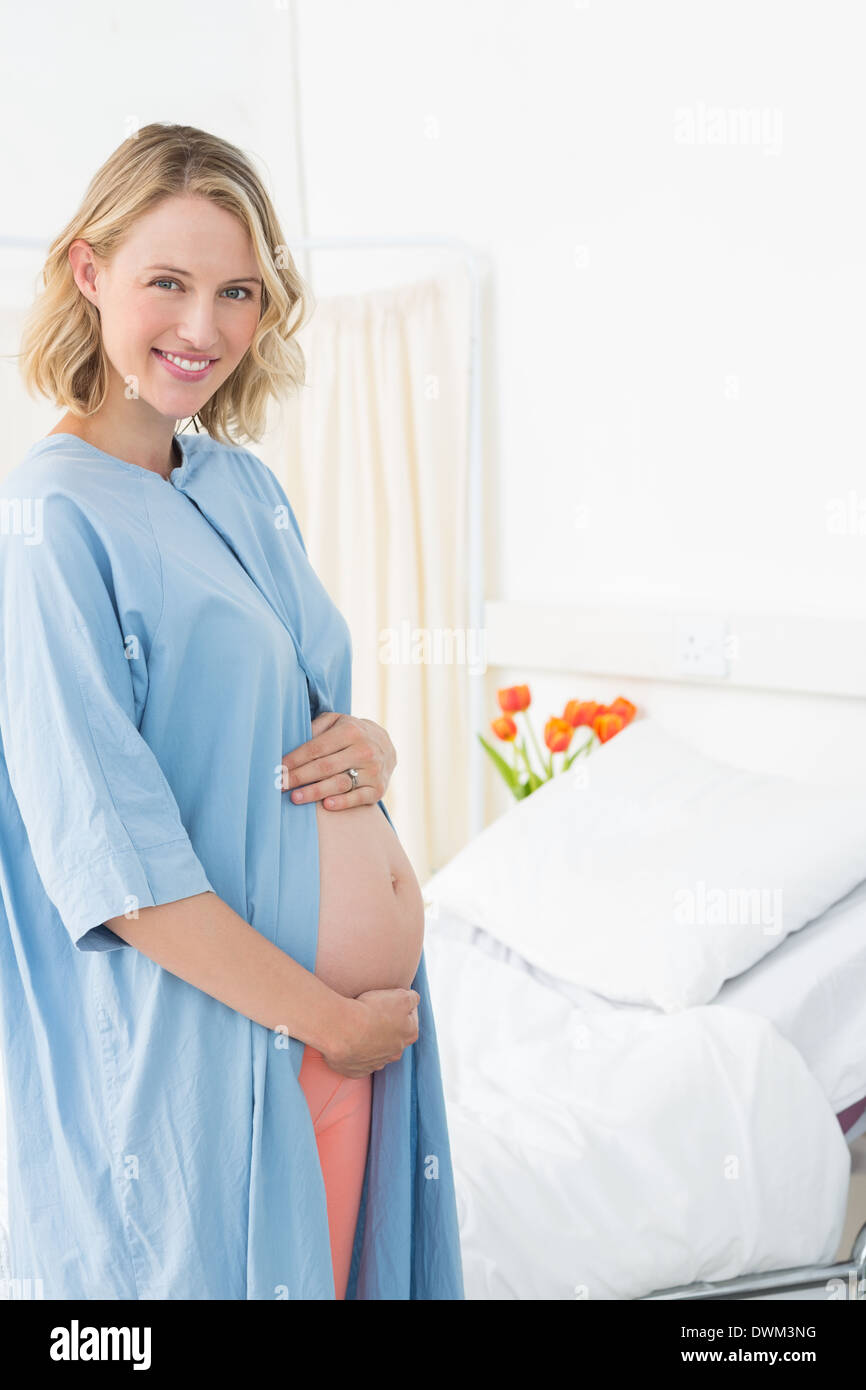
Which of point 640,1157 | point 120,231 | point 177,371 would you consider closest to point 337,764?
point 177,371

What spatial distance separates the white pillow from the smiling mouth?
108cm

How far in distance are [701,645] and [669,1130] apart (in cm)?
98

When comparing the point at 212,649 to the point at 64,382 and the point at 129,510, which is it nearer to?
the point at 129,510

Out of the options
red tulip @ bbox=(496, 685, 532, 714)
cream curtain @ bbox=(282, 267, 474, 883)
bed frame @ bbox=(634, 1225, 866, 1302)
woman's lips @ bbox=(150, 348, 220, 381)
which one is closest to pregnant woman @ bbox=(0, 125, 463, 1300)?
woman's lips @ bbox=(150, 348, 220, 381)

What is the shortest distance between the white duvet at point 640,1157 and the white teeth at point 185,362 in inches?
35.4

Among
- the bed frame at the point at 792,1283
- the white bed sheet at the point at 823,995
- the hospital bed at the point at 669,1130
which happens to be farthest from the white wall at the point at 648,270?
the bed frame at the point at 792,1283

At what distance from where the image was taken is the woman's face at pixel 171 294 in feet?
3.03

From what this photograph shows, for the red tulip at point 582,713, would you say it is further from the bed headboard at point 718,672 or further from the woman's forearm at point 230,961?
the woman's forearm at point 230,961

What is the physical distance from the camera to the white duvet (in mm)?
1284

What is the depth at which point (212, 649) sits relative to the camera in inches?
35.5

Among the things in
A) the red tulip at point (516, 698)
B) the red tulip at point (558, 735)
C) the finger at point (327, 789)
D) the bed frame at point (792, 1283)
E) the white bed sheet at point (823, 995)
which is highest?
the finger at point (327, 789)

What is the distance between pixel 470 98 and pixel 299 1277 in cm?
230

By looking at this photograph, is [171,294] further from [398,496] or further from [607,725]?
[398,496]
